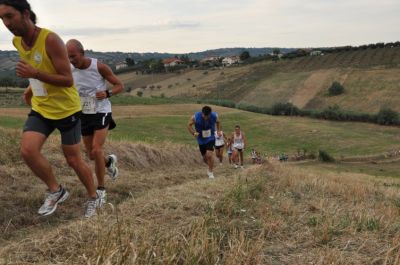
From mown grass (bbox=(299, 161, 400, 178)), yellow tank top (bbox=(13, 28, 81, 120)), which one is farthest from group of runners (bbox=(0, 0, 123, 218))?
mown grass (bbox=(299, 161, 400, 178))

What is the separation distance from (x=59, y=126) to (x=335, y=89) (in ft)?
238

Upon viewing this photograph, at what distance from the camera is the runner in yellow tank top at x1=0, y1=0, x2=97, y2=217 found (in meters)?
4.31

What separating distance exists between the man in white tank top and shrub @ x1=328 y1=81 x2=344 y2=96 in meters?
71.0

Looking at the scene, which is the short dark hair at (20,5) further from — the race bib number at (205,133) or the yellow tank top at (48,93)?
the race bib number at (205,133)

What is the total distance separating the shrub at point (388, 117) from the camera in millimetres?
57875

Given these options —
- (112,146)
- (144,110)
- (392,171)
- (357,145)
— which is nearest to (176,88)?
(144,110)

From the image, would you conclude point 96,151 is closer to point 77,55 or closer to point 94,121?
point 94,121

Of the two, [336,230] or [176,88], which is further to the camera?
[176,88]

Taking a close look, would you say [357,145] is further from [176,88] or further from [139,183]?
[176,88]

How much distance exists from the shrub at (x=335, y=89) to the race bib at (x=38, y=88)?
72.4m

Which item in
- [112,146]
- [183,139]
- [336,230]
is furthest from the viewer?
[183,139]

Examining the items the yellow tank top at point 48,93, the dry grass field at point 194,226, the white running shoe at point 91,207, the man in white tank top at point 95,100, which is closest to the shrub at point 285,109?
the dry grass field at point 194,226

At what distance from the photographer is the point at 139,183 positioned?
23.8 ft

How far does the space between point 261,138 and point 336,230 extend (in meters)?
46.3
